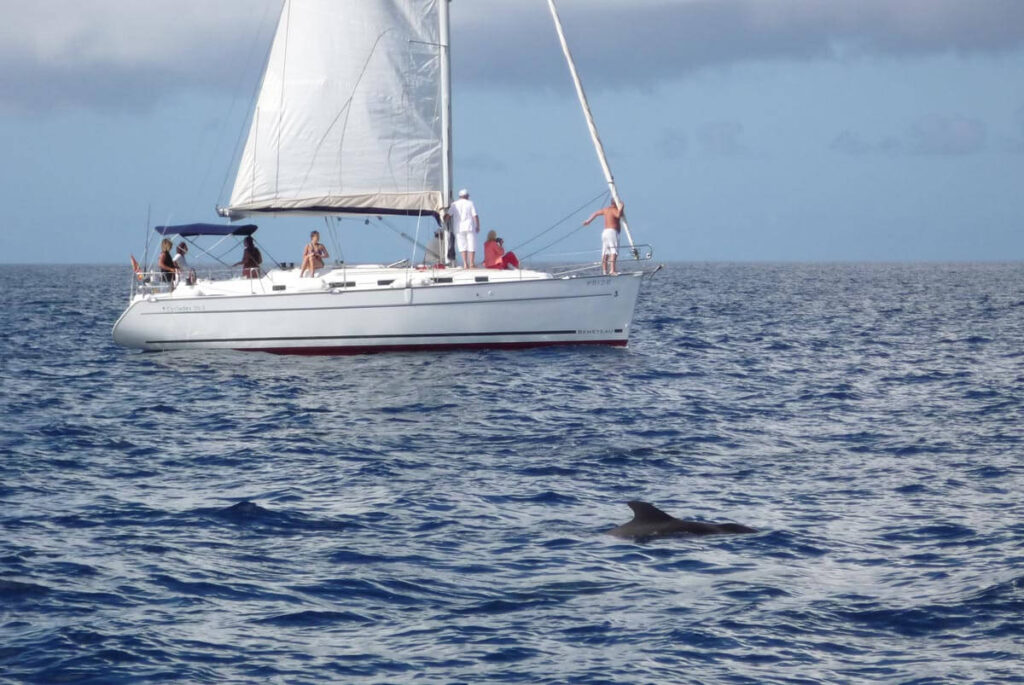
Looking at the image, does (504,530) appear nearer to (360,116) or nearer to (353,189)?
(353,189)

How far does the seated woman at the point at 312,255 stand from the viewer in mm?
30469

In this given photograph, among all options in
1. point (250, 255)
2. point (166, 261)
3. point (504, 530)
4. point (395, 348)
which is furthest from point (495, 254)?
point (504, 530)

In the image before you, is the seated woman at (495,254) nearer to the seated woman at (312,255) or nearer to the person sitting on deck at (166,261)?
the seated woman at (312,255)

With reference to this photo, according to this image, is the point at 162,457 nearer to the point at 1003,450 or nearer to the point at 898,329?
the point at 1003,450

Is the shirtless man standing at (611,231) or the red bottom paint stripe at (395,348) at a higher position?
the shirtless man standing at (611,231)

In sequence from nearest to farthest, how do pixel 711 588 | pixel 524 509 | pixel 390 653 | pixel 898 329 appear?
pixel 390 653 → pixel 711 588 → pixel 524 509 → pixel 898 329

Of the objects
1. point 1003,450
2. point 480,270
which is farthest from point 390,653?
point 480,270

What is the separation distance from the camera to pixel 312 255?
3041 centimetres

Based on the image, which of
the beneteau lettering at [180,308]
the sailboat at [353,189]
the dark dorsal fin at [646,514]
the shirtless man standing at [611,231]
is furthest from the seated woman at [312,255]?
the dark dorsal fin at [646,514]

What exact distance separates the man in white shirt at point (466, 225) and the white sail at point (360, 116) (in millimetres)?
756

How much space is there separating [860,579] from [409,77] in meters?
23.0

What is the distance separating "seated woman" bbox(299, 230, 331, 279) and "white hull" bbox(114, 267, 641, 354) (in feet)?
1.00

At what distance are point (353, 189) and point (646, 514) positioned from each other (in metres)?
20.2

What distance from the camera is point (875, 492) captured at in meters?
15.2
